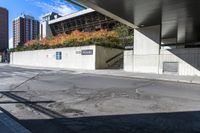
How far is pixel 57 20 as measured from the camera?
45781 millimetres

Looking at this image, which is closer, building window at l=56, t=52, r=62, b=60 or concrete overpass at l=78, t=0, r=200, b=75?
concrete overpass at l=78, t=0, r=200, b=75

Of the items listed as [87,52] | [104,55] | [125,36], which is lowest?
[104,55]

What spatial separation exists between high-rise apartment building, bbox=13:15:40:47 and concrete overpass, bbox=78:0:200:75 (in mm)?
51294

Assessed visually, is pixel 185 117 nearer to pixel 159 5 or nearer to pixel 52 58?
pixel 159 5

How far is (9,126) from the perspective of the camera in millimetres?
3699

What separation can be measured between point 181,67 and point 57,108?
12.2 metres

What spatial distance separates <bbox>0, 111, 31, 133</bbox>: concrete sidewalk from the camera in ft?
11.5

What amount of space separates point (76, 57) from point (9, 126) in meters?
19.7

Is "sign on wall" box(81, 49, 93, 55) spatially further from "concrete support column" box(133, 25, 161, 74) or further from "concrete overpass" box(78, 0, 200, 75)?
"concrete support column" box(133, 25, 161, 74)

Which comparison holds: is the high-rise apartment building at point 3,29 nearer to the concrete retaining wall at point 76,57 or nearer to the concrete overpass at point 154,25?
the concrete retaining wall at point 76,57

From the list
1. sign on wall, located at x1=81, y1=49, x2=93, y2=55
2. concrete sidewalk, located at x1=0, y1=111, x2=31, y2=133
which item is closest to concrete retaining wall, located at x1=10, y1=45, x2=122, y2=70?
sign on wall, located at x1=81, y1=49, x2=93, y2=55

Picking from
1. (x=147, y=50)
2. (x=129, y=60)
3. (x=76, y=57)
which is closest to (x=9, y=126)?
(x=147, y=50)

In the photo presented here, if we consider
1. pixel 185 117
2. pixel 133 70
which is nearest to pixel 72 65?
pixel 133 70

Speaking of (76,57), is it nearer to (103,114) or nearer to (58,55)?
(58,55)
